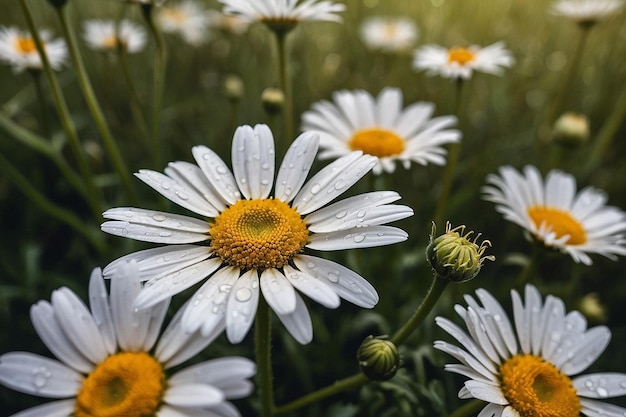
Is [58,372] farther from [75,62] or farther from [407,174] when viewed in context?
[407,174]

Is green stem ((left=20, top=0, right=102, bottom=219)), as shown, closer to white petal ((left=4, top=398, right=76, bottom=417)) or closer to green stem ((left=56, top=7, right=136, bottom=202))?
green stem ((left=56, top=7, right=136, bottom=202))

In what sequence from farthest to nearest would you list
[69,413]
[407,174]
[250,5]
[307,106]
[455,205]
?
[307,106]
[407,174]
[455,205]
[250,5]
[69,413]

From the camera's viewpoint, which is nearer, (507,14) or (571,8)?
(571,8)

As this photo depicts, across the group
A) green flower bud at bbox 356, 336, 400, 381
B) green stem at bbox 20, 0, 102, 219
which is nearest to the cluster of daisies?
green flower bud at bbox 356, 336, 400, 381

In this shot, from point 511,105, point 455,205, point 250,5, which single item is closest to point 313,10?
point 250,5

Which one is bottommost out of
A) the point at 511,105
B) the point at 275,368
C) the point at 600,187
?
the point at 275,368

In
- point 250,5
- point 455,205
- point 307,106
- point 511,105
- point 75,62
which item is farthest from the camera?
point 511,105

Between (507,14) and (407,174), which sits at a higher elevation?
(507,14)
